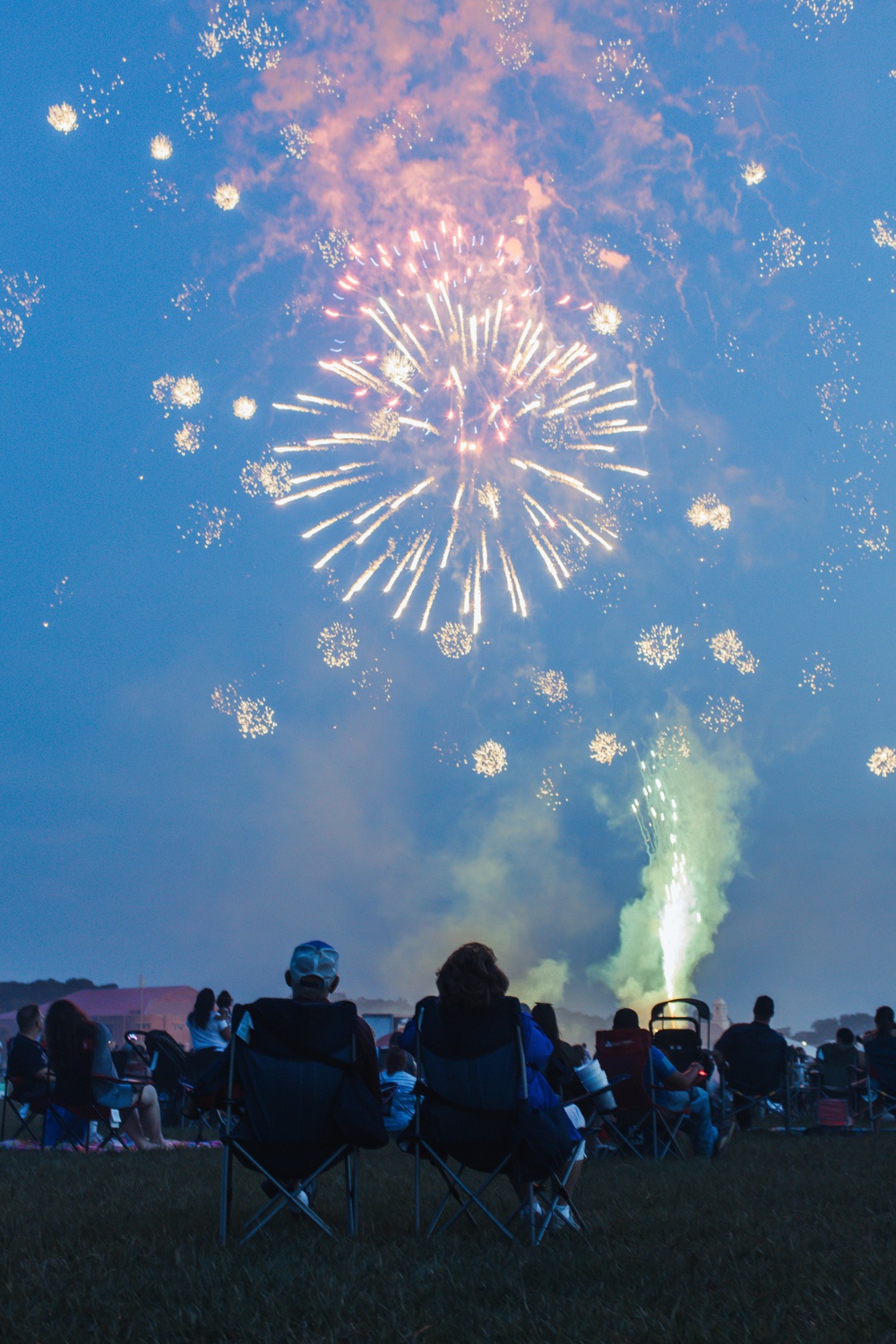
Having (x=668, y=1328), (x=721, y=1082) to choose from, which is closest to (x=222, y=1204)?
(x=668, y=1328)

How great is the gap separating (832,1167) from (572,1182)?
3.09 meters

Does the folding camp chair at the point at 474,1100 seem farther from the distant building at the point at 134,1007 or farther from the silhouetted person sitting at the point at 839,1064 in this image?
the distant building at the point at 134,1007

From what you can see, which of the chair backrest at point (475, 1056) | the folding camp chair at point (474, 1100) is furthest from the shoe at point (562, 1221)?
the chair backrest at point (475, 1056)

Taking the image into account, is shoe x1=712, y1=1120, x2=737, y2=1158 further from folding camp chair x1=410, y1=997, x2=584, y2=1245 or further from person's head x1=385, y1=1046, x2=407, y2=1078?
folding camp chair x1=410, y1=997, x2=584, y2=1245

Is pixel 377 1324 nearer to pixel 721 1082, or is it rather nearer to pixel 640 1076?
pixel 640 1076

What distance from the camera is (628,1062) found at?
896cm

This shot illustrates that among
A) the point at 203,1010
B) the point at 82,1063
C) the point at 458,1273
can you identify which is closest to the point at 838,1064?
the point at 203,1010

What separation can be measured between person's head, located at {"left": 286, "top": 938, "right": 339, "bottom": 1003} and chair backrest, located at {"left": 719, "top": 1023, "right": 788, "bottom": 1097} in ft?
23.4

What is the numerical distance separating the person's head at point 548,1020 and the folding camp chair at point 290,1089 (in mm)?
3765

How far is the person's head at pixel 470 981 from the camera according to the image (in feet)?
16.8

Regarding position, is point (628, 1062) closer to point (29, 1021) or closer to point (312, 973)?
point (312, 973)

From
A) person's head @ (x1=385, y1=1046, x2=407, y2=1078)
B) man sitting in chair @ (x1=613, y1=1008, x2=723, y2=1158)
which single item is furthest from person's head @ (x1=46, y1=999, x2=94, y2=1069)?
man sitting in chair @ (x1=613, y1=1008, x2=723, y2=1158)

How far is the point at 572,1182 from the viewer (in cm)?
540

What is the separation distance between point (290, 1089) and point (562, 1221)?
4.66ft
